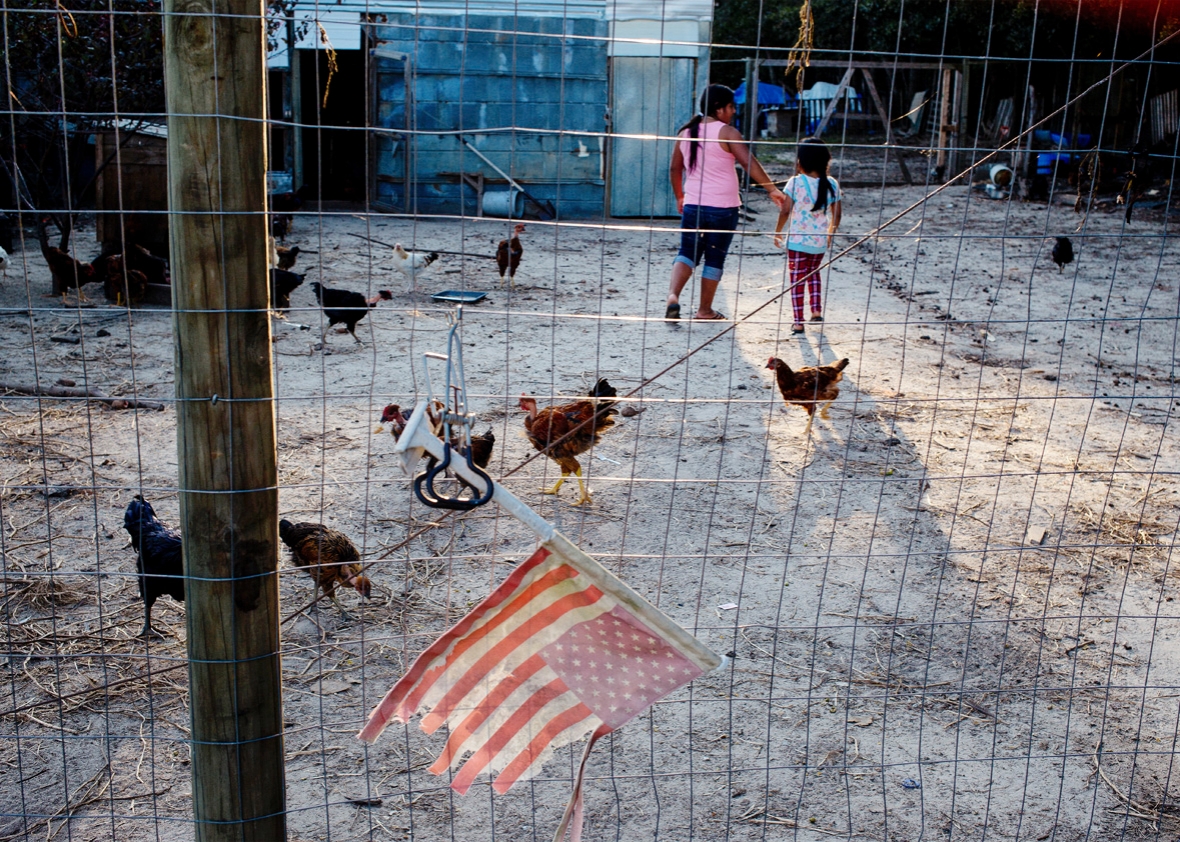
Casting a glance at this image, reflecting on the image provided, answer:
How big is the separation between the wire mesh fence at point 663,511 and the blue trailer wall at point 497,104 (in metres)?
3.37

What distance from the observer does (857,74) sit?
22.4 meters

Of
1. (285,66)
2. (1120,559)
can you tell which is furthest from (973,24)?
(1120,559)

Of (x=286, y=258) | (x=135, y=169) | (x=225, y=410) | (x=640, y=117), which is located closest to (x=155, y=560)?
(x=225, y=410)

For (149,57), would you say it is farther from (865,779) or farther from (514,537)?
(865,779)

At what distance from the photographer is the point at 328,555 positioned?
3959 mm

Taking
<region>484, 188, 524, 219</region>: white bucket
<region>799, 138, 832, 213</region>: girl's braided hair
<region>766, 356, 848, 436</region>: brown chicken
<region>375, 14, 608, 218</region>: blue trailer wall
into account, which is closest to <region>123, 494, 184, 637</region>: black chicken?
<region>766, 356, 848, 436</region>: brown chicken

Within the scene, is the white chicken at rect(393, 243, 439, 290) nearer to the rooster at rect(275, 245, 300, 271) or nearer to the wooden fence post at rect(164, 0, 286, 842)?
the rooster at rect(275, 245, 300, 271)

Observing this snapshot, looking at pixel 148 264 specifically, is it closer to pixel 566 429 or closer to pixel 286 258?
pixel 286 258

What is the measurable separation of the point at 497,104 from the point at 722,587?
12378 mm

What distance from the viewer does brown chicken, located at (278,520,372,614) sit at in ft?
12.9

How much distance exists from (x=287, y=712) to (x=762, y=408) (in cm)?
408

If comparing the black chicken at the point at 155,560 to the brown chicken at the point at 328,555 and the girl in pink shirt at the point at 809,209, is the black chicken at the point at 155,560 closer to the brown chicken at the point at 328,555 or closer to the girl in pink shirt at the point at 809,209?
the brown chicken at the point at 328,555

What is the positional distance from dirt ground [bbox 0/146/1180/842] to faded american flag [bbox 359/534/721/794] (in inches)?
24.5

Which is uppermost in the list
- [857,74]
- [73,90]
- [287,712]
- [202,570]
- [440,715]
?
[857,74]
